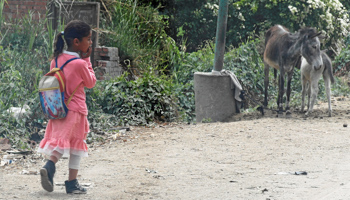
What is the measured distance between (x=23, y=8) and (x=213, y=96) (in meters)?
4.36

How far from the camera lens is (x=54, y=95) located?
4.92 meters

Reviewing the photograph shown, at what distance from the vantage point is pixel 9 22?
10742 mm

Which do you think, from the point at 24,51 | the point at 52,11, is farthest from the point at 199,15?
the point at 24,51

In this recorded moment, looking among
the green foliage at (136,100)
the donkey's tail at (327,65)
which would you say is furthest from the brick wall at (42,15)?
the donkey's tail at (327,65)

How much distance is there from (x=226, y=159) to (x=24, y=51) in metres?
4.93

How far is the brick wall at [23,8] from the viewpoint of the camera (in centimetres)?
1092

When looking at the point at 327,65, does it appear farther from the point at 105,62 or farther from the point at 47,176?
the point at 47,176

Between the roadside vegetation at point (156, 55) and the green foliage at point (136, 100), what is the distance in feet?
0.06

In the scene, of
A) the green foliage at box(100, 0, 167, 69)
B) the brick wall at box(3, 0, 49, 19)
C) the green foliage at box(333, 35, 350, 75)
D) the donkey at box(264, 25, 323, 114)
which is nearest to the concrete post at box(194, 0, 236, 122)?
the donkey at box(264, 25, 323, 114)

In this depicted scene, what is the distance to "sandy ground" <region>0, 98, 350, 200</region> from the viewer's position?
5.27 meters

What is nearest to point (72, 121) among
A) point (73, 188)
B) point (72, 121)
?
point (72, 121)

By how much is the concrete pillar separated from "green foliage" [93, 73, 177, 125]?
58 cm

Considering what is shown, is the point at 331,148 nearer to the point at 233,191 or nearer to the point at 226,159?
the point at 226,159

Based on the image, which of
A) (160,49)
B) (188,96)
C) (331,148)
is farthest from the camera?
(160,49)
